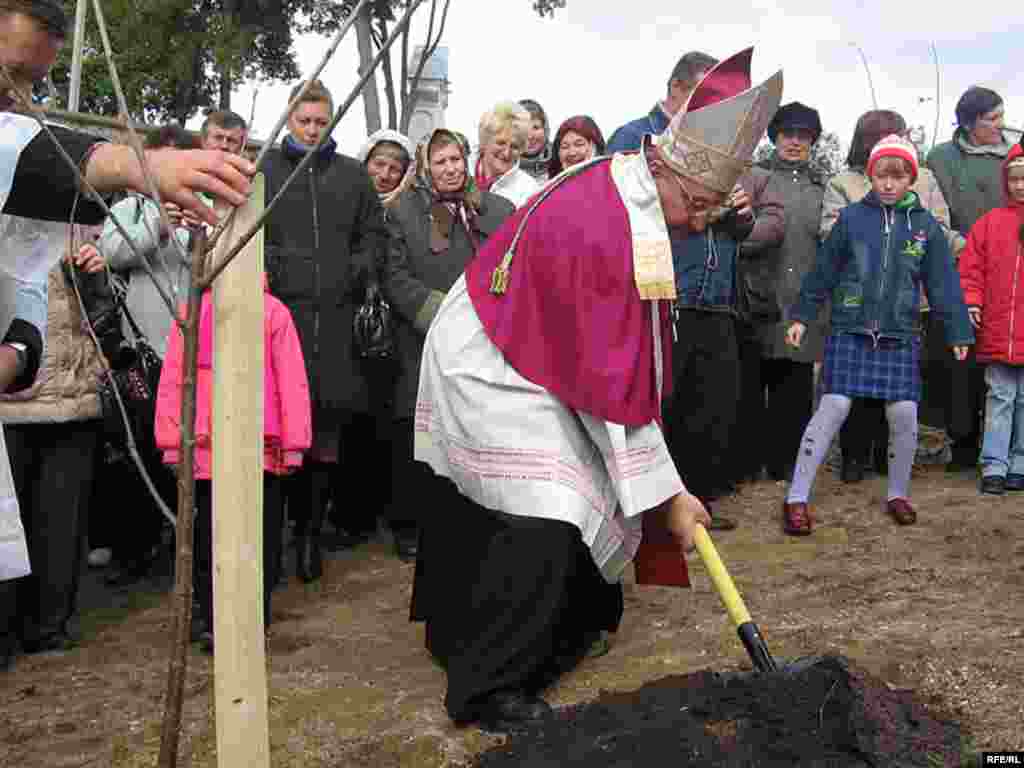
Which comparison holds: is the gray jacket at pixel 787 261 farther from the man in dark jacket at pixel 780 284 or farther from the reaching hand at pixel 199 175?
the reaching hand at pixel 199 175

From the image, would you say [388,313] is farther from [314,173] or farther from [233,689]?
[233,689]

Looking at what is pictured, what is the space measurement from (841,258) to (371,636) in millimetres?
2979

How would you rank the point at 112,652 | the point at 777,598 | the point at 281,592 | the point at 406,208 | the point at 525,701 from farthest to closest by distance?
the point at 406,208 → the point at 281,592 → the point at 777,598 → the point at 112,652 → the point at 525,701

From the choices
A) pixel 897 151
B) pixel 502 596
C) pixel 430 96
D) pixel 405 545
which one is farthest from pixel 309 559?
pixel 430 96

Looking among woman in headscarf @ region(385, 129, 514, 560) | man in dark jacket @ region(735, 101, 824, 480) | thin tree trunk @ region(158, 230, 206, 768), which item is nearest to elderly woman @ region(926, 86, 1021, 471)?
man in dark jacket @ region(735, 101, 824, 480)

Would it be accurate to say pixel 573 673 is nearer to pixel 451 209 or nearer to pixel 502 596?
pixel 502 596

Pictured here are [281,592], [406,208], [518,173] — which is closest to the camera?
[281,592]

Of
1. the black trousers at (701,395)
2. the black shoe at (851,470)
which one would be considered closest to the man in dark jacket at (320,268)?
the black trousers at (701,395)

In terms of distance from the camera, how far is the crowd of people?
3.20m

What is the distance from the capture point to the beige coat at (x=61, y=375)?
4023 millimetres

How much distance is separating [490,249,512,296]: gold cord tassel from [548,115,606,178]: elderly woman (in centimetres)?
237

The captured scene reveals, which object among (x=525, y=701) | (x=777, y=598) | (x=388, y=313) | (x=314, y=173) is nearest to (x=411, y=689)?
(x=525, y=701)

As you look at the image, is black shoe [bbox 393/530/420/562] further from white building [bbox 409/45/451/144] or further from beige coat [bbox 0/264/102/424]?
white building [bbox 409/45/451/144]

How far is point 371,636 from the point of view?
167 inches
